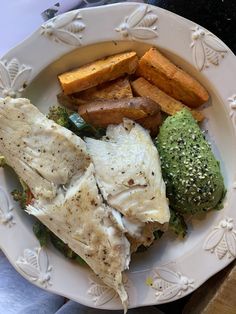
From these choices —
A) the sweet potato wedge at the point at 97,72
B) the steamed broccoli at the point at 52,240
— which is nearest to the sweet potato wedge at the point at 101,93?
the sweet potato wedge at the point at 97,72

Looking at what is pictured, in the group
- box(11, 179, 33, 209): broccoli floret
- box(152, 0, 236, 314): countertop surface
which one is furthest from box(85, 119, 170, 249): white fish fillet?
box(152, 0, 236, 314): countertop surface

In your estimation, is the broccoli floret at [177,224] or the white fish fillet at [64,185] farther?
the broccoli floret at [177,224]

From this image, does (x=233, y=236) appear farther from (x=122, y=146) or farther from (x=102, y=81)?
(x=102, y=81)

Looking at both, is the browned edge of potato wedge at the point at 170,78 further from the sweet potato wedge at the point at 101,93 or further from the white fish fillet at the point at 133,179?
the white fish fillet at the point at 133,179

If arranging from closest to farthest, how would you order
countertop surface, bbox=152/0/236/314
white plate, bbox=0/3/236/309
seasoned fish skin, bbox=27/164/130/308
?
seasoned fish skin, bbox=27/164/130/308, white plate, bbox=0/3/236/309, countertop surface, bbox=152/0/236/314

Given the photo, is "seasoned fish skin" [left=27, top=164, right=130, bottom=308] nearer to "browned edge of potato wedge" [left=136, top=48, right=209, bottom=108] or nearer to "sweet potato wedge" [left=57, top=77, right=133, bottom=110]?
"sweet potato wedge" [left=57, top=77, right=133, bottom=110]
